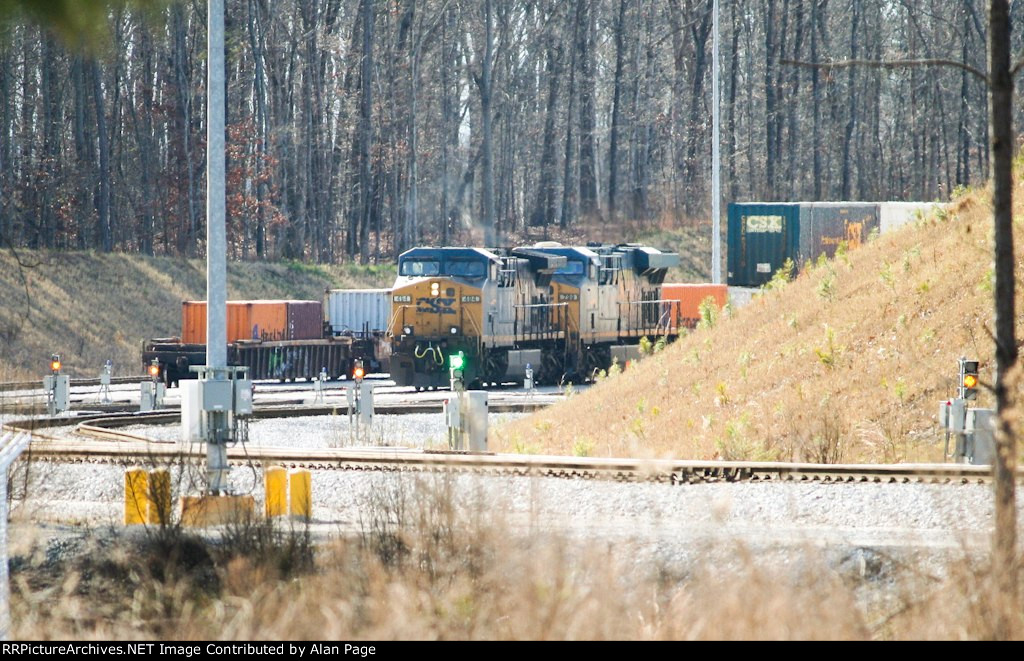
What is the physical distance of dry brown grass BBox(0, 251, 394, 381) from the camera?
121 feet

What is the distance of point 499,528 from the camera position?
742 centimetres

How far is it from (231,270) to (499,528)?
4265 centimetres

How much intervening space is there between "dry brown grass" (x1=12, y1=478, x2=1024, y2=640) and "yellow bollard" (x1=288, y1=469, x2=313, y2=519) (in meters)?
1.01

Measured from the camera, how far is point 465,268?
103 feet

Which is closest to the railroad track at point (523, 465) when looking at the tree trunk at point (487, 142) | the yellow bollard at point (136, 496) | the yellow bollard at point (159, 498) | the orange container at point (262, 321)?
the yellow bollard at point (136, 496)

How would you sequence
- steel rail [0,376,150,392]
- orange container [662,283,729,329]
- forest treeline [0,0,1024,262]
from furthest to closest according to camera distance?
forest treeline [0,0,1024,262]
orange container [662,283,729,329]
steel rail [0,376,150,392]

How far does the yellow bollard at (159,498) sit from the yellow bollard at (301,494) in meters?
1.03

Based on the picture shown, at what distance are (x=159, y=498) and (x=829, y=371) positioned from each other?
8847 mm

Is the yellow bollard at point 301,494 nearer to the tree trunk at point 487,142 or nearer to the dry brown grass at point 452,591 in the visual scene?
the dry brown grass at point 452,591

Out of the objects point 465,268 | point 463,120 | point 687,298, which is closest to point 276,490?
point 465,268

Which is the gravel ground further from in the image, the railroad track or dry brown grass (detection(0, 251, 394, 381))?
dry brown grass (detection(0, 251, 394, 381))

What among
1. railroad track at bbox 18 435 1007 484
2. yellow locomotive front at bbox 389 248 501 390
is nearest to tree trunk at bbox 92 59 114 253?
yellow locomotive front at bbox 389 248 501 390

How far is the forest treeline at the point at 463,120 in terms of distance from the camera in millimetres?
53688

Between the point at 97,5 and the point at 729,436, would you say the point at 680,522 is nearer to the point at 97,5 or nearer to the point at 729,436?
the point at 729,436
